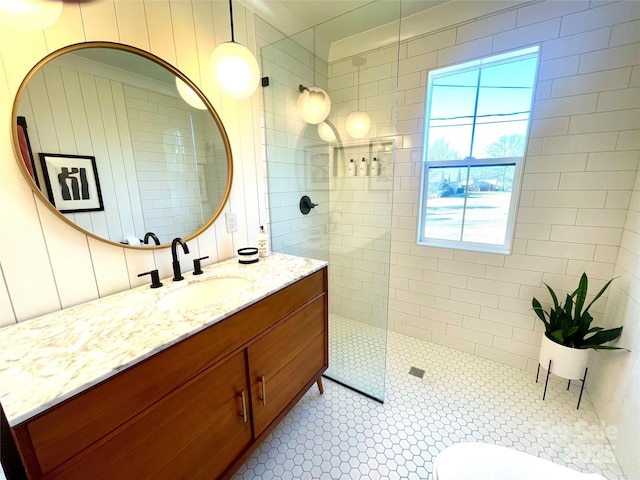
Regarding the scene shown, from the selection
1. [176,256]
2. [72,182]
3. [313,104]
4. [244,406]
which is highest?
[313,104]

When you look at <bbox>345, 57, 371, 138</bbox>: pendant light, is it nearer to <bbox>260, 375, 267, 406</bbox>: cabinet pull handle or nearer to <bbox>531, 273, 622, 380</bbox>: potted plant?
<bbox>531, 273, 622, 380</bbox>: potted plant

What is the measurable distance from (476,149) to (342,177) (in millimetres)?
1018

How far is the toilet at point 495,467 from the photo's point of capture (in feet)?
2.49

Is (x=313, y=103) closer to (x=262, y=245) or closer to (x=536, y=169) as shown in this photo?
(x=262, y=245)

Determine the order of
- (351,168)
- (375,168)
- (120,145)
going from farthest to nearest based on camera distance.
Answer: (351,168), (375,168), (120,145)

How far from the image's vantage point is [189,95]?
134 centimetres

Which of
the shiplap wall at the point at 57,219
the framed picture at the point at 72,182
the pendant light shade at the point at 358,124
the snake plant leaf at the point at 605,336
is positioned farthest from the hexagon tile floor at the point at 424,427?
the pendant light shade at the point at 358,124

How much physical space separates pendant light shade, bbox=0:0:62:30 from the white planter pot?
2.72m

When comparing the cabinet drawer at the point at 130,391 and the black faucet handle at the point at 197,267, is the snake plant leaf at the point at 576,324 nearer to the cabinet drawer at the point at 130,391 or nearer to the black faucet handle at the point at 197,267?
the cabinet drawer at the point at 130,391

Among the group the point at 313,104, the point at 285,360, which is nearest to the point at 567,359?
the point at 285,360

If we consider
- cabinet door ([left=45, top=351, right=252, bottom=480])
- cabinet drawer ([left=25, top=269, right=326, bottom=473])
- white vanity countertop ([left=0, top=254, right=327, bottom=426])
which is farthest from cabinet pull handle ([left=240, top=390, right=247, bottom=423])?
white vanity countertop ([left=0, top=254, right=327, bottom=426])

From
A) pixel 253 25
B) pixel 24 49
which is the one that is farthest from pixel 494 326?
pixel 24 49

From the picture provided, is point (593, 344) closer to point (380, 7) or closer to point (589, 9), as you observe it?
point (589, 9)

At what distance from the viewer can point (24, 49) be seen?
0.86 metres
